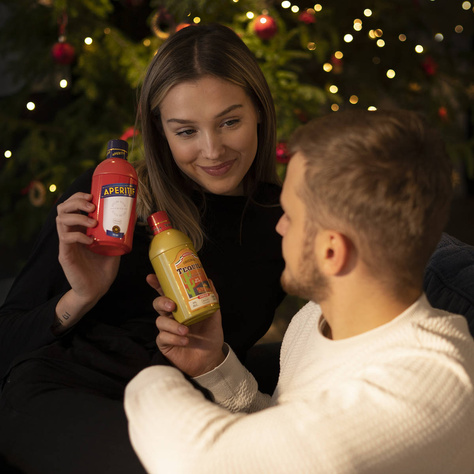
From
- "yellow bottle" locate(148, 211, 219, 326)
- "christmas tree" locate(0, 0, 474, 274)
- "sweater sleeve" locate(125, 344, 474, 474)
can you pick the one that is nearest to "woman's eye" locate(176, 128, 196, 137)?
"yellow bottle" locate(148, 211, 219, 326)

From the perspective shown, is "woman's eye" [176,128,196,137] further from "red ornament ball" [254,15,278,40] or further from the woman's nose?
"red ornament ball" [254,15,278,40]

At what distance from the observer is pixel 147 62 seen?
8.18ft

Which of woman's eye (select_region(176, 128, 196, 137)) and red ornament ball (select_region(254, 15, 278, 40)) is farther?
red ornament ball (select_region(254, 15, 278, 40))

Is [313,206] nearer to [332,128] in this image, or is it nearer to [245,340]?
[332,128]

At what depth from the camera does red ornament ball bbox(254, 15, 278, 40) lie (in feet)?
7.54

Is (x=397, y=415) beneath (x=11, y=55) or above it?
beneath

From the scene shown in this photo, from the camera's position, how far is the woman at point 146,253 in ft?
3.84

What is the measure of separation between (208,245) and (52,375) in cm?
51

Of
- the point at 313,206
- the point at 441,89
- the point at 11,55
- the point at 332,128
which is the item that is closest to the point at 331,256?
the point at 313,206

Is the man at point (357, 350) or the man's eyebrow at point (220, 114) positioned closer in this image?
the man at point (357, 350)

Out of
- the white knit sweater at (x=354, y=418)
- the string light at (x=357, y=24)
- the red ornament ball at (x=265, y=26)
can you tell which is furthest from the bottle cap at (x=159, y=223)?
the string light at (x=357, y=24)

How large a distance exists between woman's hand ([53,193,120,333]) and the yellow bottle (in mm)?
142

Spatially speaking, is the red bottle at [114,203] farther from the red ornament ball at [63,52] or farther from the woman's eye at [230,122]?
the red ornament ball at [63,52]

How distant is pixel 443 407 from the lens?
0.73 metres
